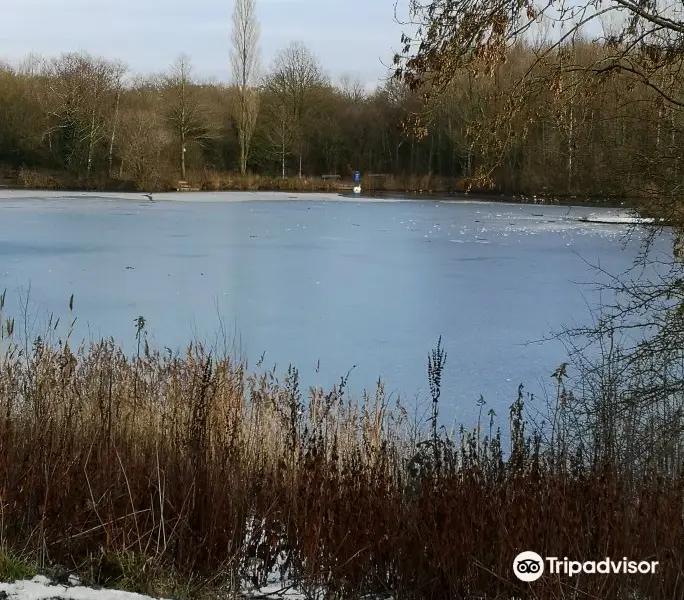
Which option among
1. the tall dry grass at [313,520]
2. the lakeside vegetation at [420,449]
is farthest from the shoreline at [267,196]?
the tall dry grass at [313,520]

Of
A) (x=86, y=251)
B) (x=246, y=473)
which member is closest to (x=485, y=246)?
(x=86, y=251)

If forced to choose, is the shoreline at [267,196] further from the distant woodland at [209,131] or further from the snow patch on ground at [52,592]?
the snow patch on ground at [52,592]

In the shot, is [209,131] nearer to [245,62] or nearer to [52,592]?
[245,62]

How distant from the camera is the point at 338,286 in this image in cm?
1085

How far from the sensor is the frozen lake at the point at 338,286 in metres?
6.94

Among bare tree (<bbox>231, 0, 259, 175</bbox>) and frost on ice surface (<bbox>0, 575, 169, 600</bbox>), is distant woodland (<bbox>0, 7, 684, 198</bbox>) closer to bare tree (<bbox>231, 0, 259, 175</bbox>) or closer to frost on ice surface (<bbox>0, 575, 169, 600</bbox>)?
bare tree (<bbox>231, 0, 259, 175</bbox>)

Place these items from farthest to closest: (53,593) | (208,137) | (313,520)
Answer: (208,137) → (313,520) → (53,593)

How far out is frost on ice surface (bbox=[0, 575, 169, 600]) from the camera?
7.53 ft

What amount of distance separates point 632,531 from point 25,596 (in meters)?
2.12

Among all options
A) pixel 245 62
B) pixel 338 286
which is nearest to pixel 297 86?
pixel 245 62

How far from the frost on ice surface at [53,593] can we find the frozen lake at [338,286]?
344 cm

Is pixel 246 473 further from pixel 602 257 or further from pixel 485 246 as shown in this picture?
pixel 485 246

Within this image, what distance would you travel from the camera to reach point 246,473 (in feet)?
11.9

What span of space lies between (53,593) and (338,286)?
28.3ft
